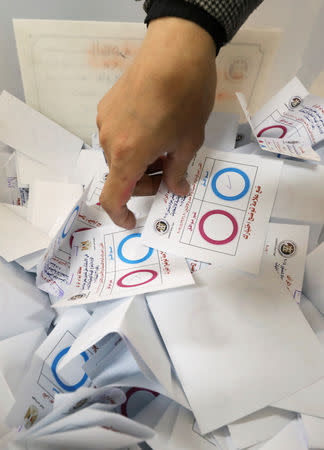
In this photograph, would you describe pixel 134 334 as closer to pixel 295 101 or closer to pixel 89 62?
pixel 295 101

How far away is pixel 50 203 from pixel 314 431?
0.55 m

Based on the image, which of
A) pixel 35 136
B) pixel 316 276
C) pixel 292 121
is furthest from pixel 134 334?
pixel 35 136

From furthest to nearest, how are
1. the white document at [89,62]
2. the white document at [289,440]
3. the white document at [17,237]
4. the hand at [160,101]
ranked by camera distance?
the white document at [89,62], the white document at [17,237], the white document at [289,440], the hand at [160,101]

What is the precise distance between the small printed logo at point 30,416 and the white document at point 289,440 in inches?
12.1

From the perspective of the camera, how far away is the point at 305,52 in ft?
2.58

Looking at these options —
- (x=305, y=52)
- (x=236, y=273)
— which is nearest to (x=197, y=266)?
(x=236, y=273)

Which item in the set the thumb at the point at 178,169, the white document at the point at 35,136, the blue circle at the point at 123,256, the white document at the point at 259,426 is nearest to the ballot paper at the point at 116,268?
the blue circle at the point at 123,256

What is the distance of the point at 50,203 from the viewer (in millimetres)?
613

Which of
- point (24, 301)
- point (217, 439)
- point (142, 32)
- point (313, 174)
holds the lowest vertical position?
point (217, 439)

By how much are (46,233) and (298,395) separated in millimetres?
466

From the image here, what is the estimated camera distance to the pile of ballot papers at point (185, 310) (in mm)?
419

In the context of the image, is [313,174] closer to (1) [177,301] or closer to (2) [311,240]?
(2) [311,240]

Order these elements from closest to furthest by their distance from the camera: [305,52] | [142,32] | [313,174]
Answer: [313,174]
[142,32]
[305,52]

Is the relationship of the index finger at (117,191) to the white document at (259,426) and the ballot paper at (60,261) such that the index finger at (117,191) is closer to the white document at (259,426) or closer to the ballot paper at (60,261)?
the ballot paper at (60,261)
